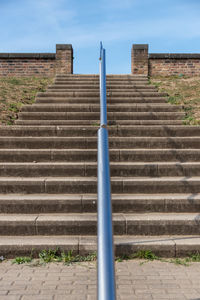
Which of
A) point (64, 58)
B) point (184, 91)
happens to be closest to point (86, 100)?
point (184, 91)

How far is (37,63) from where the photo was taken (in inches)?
448

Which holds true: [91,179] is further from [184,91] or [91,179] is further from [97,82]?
[184,91]

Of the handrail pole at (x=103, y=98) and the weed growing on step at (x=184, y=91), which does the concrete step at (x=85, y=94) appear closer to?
the weed growing on step at (x=184, y=91)

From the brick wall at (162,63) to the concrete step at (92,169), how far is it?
6969 millimetres

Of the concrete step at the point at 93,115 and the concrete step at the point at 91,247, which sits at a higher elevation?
the concrete step at the point at 93,115

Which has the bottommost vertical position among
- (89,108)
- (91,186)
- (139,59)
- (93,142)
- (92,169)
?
(91,186)

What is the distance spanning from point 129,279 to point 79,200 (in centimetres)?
135

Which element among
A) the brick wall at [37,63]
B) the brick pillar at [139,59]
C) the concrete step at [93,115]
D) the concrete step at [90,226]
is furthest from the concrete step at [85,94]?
the concrete step at [90,226]

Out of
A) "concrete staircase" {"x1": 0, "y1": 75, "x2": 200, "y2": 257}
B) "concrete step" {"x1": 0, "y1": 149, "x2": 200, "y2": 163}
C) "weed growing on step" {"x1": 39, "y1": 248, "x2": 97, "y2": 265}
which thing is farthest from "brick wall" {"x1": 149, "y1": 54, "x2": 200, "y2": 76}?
"weed growing on step" {"x1": 39, "y1": 248, "x2": 97, "y2": 265}

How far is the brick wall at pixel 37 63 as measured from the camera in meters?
11.1

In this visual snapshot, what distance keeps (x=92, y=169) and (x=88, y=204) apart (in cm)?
77

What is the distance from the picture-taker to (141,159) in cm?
505

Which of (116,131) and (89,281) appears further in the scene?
(116,131)

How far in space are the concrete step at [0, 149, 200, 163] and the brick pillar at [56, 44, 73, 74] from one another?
658 cm
